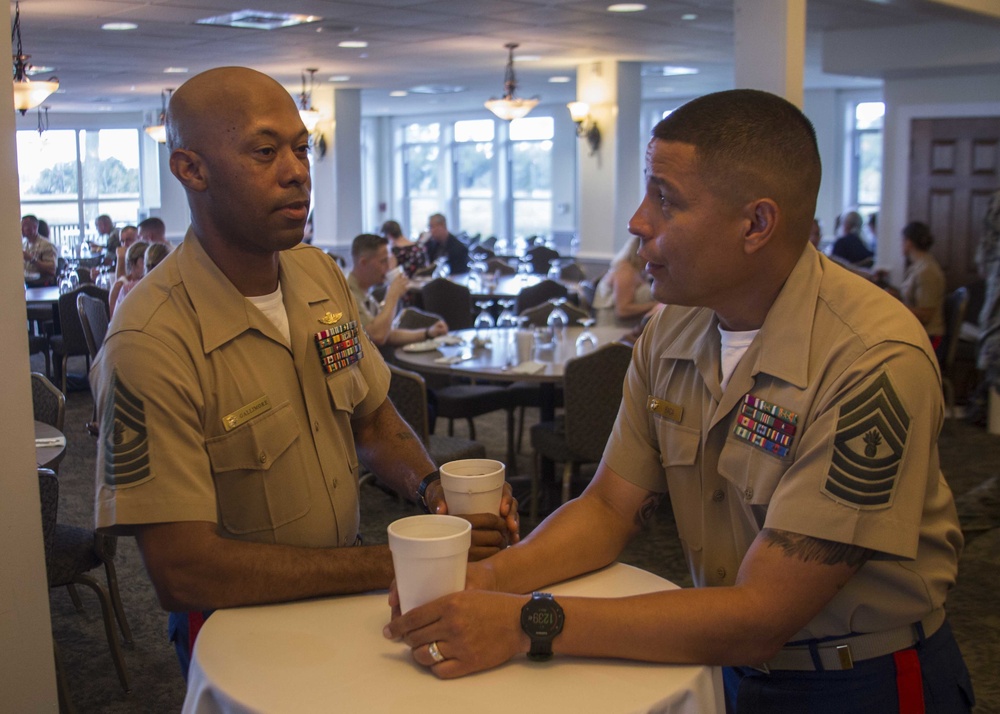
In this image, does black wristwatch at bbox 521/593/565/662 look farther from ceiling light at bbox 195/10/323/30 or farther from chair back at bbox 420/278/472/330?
ceiling light at bbox 195/10/323/30

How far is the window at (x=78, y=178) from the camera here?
19.5 metres

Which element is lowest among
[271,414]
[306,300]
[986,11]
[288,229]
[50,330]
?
[50,330]

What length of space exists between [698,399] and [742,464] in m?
0.16

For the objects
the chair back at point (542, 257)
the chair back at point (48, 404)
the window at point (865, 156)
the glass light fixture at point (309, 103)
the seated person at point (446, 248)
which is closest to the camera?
the chair back at point (48, 404)

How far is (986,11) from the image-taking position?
7234 millimetres

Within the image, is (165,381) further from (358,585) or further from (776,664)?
(776,664)

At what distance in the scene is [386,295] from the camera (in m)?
5.86

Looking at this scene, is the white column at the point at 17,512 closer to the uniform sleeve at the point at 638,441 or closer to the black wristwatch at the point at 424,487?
the black wristwatch at the point at 424,487

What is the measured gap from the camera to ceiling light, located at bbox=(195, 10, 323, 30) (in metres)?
7.95

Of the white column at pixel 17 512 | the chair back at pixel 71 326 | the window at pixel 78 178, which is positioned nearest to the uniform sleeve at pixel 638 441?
the white column at pixel 17 512

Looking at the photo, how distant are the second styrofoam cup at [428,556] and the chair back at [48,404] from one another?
269 centimetres

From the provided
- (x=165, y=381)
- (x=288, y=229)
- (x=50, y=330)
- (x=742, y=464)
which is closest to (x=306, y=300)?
(x=288, y=229)

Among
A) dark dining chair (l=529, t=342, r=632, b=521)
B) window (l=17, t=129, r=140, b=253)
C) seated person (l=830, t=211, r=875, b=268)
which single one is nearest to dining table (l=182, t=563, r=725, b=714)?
dark dining chair (l=529, t=342, r=632, b=521)

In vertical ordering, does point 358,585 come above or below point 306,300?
below
